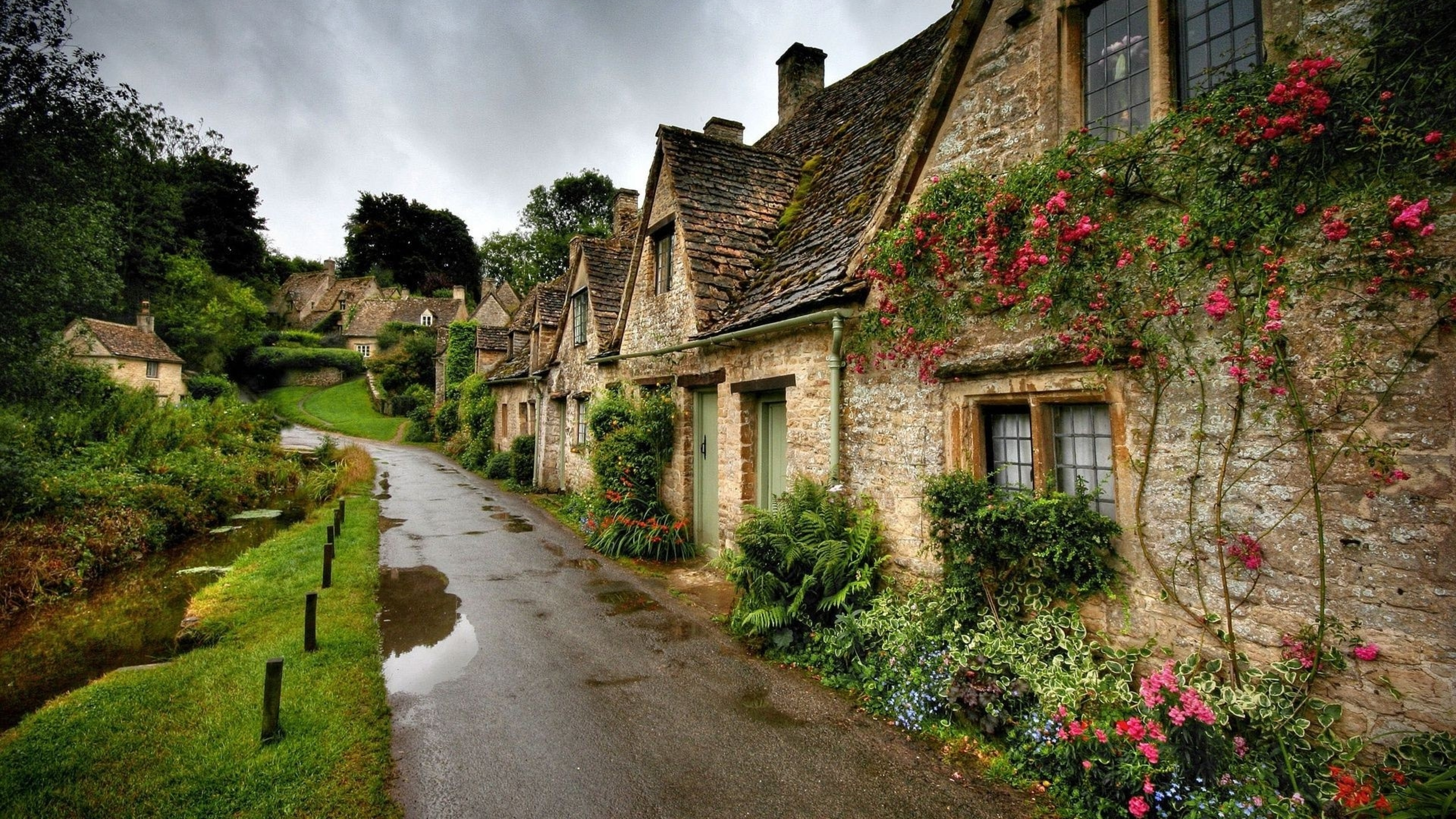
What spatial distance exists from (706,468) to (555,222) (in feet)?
174

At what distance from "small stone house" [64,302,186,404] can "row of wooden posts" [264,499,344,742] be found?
109 feet

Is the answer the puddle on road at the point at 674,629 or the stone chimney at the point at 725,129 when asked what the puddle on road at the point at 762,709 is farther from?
the stone chimney at the point at 725,129

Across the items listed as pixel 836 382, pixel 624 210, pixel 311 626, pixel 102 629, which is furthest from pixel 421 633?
pixel 624 210

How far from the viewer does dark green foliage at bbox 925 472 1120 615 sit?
15.2 ft

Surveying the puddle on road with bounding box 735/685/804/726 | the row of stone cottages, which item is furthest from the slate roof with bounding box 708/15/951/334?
the puddle on road with bounding box 735/685/804/726

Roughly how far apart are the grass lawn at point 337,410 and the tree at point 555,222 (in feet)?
56.1

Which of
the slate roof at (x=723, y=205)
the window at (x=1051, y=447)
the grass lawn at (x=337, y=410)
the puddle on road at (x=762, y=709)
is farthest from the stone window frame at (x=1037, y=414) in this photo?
the grass lawn at (x=337, y=410)

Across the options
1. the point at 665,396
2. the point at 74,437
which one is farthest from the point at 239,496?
the point at 665,396

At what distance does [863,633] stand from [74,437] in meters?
18.8

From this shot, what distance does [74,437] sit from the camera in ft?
47.1

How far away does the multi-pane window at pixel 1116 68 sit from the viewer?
4848 mm

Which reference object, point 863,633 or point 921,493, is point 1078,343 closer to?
point 921,493

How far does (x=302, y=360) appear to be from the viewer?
49.1 meters

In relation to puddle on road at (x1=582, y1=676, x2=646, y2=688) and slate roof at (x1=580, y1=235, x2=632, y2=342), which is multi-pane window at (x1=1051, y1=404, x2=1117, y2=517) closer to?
puddle on road at (x1=582, y1=676, x2=646, y2=688)
